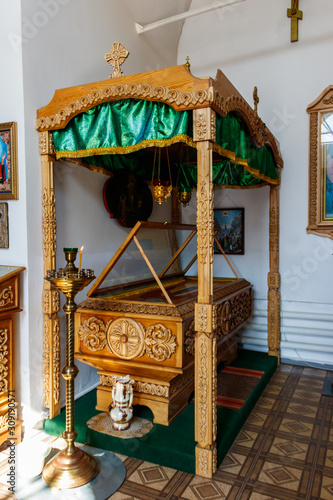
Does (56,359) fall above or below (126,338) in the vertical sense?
below

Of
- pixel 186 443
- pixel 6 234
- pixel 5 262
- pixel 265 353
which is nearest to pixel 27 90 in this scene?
pixel 6 234

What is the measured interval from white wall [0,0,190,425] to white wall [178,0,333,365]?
185 cm

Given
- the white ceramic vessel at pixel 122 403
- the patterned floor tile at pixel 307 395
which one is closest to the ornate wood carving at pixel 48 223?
the white ceramic vessel at pixel 122 403

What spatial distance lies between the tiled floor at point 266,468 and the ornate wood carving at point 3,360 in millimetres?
459

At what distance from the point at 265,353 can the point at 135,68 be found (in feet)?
12.2

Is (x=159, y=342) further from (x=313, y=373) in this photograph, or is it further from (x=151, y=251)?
(x=313, y=373)

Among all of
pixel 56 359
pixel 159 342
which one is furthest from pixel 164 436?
pixel 56 359

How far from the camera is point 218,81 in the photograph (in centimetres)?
240

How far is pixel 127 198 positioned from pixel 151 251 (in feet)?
2.10

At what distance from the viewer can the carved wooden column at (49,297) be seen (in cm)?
294

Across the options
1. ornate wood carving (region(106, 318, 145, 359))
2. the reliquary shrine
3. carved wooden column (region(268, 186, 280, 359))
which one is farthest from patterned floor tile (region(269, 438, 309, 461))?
carved wooden column (region(268, 186, 280, 359))

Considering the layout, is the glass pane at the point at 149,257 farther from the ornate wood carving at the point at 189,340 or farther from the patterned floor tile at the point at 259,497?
the patterned floor tile at the point at 259,497

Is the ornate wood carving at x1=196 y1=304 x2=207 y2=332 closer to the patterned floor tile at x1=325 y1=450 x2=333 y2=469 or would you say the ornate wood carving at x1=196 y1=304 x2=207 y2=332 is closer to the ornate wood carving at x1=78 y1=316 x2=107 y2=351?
the ornate wood carving at x1=78 y1=316 x2=107 y2=351

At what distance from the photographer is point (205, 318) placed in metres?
2.39
